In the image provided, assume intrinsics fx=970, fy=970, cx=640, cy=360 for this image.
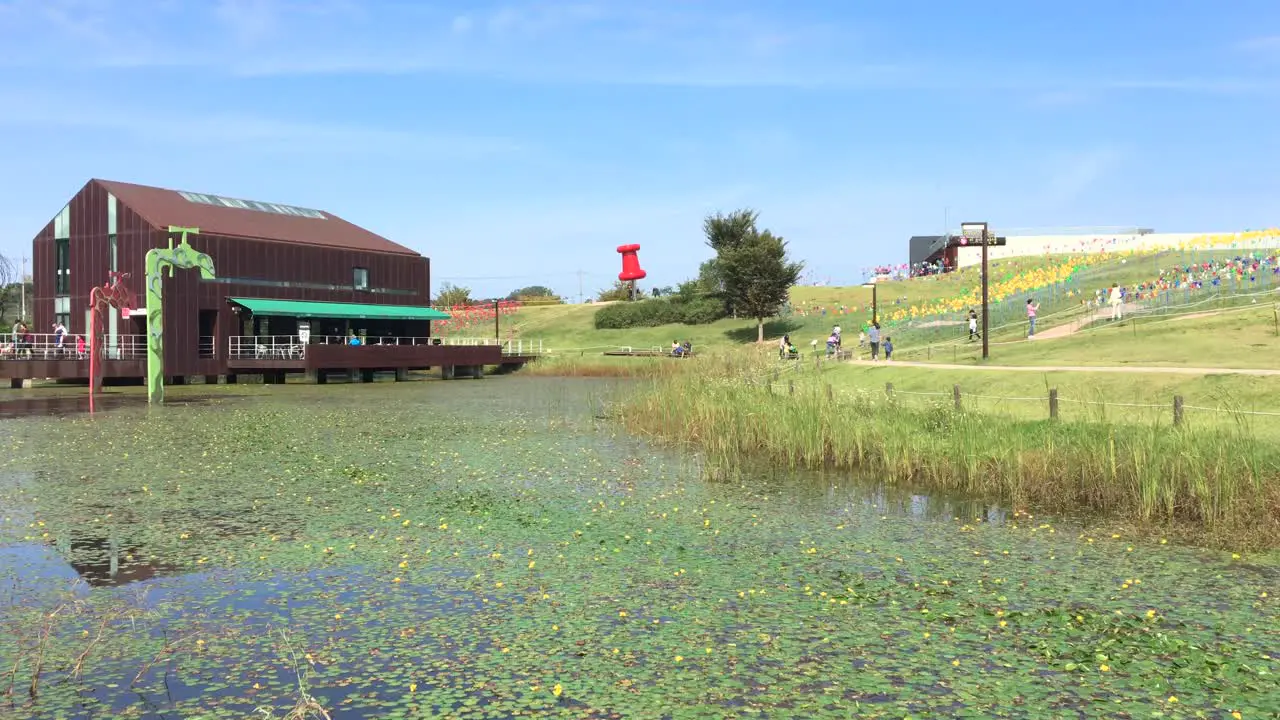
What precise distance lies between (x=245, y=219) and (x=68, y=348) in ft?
33.9

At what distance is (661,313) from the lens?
7156 centimetres

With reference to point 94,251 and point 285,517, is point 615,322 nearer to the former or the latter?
point 94,251

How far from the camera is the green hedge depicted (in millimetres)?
69625

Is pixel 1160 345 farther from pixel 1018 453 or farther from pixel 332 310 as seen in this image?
pixel 332 310

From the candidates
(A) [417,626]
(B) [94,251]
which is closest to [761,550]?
(A) [417,626]

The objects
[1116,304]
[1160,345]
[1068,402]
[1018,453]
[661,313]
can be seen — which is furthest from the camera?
→ [661,313]

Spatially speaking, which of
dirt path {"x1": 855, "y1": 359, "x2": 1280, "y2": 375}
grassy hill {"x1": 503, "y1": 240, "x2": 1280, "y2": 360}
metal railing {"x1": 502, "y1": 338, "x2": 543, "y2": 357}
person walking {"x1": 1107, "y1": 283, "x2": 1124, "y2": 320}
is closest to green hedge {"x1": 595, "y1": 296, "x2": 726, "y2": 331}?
grassy hill {"x1": 503, "y1": 240, "x2": 1280, "y2": 360}

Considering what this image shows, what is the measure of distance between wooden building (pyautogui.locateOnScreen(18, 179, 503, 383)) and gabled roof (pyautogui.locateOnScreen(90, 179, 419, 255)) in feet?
0.37

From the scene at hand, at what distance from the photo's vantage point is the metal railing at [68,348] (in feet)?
118

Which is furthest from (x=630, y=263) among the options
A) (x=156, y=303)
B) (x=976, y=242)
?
(x=156, y=303)

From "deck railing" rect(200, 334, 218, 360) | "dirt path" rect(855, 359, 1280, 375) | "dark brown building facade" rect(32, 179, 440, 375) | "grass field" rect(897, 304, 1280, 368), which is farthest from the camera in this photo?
"deck railing" rect(200, 334, 218, 360)

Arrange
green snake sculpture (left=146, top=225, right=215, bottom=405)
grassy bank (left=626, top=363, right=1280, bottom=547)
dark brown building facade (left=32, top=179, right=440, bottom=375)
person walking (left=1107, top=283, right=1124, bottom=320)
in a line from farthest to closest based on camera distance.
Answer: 1. dark brown building facade (left=32, top=179, right=440, bottom=375)
2. person walking (left=1107, top=283, right=1124, bottom=320)
3. green snake sculpture (left=146, top=225, right=215, bottom=405)
4. grassy bank (left=626, top=363, right=1280, bottom=547)

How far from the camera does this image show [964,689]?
5.92 m

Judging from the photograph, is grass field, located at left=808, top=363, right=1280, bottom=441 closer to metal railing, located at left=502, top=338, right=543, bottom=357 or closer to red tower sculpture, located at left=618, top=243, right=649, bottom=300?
metal railing, located at left=502, top=338, right=543, bottom=357
